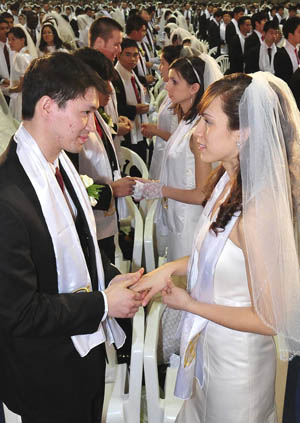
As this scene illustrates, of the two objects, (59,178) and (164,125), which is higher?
(59,178)

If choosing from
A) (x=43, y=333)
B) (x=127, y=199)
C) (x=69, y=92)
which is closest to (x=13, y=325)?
(x=43, y=333)

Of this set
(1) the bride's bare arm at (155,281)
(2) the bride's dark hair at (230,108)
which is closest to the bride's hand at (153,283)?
(1) the bride's bare arm at (155,281)

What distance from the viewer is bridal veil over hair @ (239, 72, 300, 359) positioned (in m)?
1.36

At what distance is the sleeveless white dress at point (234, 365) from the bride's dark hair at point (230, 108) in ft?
0.25

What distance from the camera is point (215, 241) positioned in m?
1.53

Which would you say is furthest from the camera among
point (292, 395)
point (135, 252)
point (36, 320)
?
point (135, 252)

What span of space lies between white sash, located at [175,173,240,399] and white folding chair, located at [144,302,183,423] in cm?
20

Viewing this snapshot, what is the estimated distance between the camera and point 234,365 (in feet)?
5.13

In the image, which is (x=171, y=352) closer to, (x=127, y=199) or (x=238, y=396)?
(x=238, y=396)

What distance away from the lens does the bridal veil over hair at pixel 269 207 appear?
1.36m

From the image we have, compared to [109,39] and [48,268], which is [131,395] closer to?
[48,268]

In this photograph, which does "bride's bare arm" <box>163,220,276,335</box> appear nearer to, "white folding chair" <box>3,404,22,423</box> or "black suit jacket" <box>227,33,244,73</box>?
"white folding chair" <box>3,404,22,423</box>

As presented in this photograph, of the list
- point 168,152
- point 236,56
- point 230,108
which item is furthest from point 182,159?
point 236,56

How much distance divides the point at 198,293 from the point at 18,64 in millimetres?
4894
